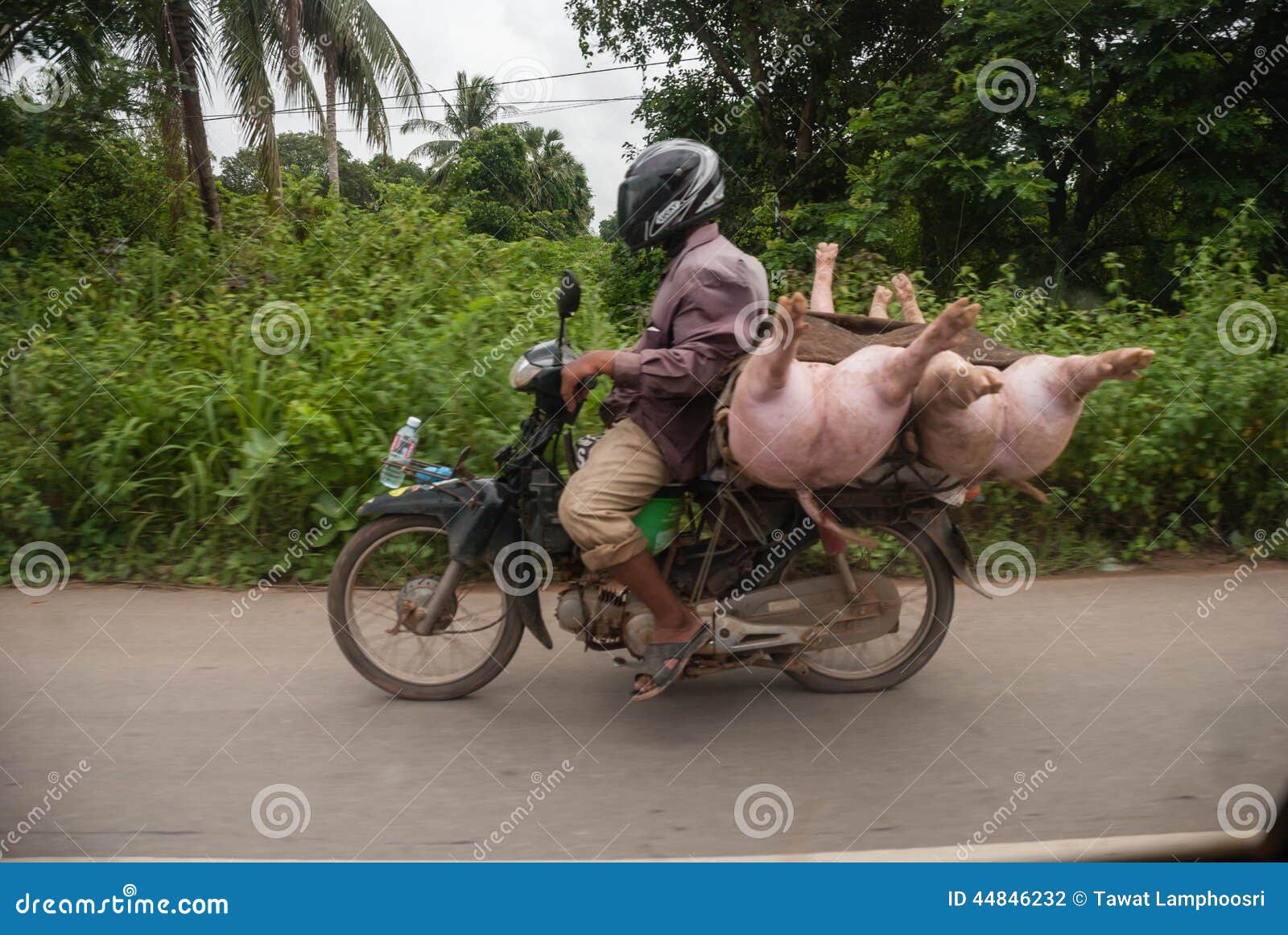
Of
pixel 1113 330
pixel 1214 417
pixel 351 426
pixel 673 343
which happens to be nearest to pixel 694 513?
pixel 673 343

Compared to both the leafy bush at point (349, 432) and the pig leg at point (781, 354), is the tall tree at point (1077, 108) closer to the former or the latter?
the leafy bush at point (349, 432)

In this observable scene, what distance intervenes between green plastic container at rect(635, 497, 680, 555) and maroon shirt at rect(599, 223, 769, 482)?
114 mm

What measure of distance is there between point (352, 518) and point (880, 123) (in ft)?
33.8

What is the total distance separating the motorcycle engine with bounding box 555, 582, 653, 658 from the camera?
371 centimetres

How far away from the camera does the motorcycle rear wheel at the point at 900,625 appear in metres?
3.95

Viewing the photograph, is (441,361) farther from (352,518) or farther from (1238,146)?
(1238,146)

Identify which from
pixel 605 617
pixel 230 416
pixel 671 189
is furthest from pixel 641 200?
pixel 230 416

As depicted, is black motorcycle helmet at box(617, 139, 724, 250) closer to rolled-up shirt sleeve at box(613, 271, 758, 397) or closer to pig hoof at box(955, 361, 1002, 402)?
rolled-up shirt sleeve at box(613, 271, 758, 397)

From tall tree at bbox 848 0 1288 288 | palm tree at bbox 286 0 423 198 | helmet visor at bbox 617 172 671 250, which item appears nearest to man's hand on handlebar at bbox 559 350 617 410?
helmet visor at bbox 617 172 671 250

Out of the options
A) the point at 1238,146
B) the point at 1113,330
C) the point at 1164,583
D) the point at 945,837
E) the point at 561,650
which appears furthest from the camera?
the point at 1238,146

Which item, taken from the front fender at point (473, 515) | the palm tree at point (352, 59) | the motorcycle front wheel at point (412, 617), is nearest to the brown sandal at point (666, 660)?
the front fender at point (473, 515)

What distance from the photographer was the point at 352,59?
19.0 metres

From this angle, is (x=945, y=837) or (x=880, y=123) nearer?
(x=945, y=837)

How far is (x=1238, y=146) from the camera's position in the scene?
40.8 feet
